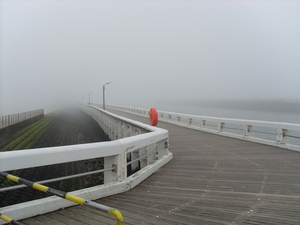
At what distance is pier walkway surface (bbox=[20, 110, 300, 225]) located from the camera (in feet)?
11.3

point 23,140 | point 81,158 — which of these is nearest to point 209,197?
point 81,158

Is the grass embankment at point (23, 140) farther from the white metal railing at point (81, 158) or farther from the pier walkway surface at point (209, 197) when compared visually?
the white metal railing at point (81, 158)

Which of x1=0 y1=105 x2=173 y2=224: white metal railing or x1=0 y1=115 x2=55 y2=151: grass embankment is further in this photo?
x1=0 y1=115 x2=55 y2=151: grass embankment

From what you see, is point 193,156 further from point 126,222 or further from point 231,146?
point 126,222

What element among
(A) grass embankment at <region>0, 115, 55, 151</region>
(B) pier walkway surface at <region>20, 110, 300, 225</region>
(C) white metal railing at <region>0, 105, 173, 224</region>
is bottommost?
→ (A) grass embankment at <region>0, 115, 55, 151</region>

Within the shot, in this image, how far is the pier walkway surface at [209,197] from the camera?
344 cm

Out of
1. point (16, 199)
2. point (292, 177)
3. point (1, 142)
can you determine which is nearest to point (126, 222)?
point (292, 177)

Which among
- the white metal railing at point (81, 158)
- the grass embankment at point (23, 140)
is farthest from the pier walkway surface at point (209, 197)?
the grass embankment at point (23, 140)

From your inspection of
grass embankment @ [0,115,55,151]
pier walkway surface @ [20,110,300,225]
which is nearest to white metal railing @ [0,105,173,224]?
pier walkway surface @ [20,110,300,225]

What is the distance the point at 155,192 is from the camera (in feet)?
15.2

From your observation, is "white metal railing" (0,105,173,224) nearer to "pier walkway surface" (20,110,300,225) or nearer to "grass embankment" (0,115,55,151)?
"pier walkway surface" (20,110,300,225)

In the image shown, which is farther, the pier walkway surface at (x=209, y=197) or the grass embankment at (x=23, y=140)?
the grass embankment at (x=23, y=140)

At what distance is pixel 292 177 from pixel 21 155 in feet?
18.2

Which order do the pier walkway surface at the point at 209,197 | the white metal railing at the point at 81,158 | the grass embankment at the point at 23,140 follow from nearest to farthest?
1. the white metal railing at the point at 81,158
2. the pier walkway surface at the point at 209,197
3. the grass embankment at the point at 23,140
